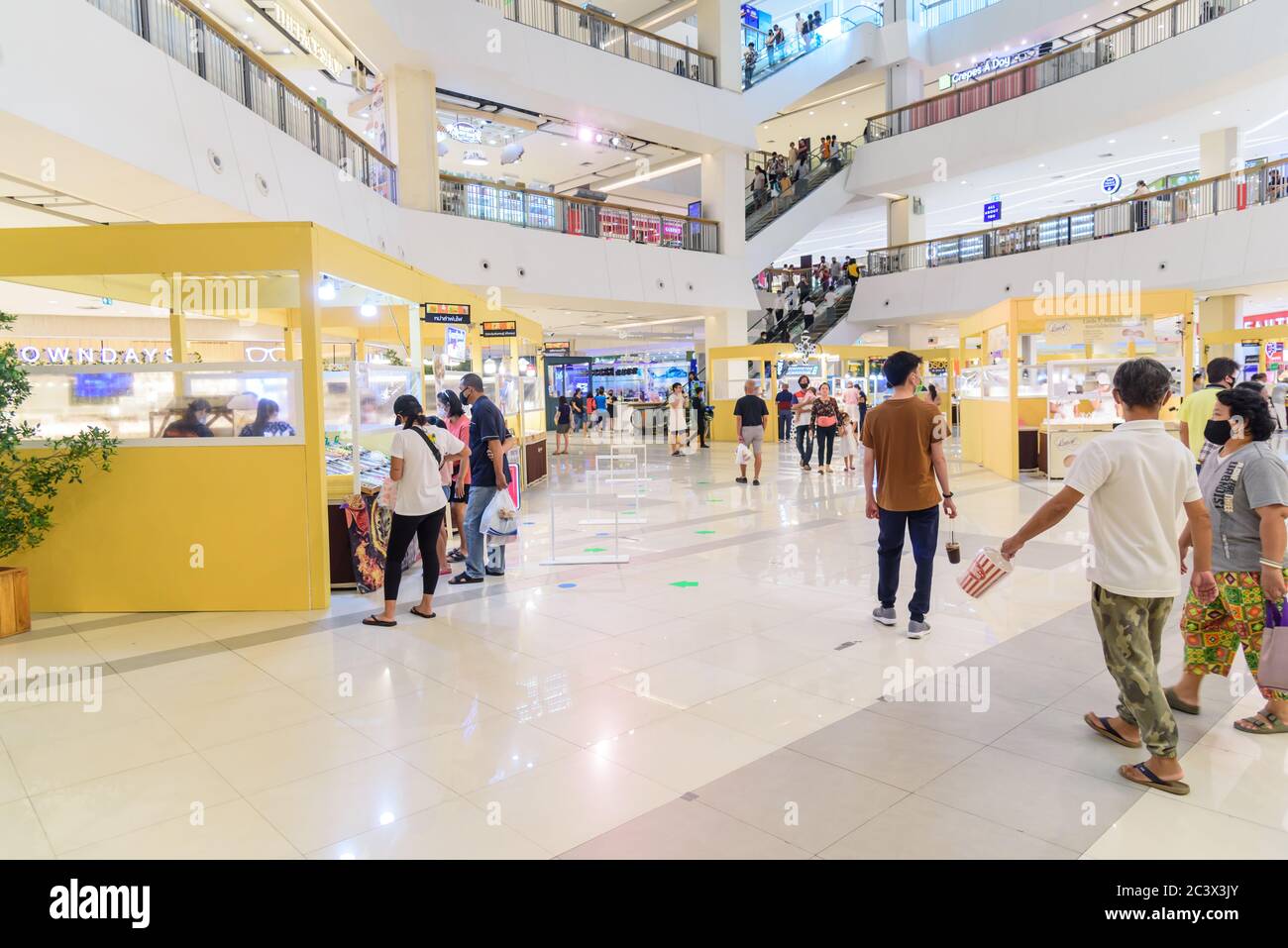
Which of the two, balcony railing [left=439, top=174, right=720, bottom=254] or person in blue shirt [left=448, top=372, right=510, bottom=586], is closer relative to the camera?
person in blue shirt [left=448, top=372, right=510, bottom=586]

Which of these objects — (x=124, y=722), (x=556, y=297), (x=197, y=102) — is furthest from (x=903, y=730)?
(x=556, y=297)

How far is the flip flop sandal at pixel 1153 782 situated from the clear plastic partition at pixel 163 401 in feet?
16.5

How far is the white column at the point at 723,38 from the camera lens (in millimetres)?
19109

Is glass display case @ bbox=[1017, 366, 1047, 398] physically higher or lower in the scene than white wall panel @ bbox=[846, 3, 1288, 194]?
lower

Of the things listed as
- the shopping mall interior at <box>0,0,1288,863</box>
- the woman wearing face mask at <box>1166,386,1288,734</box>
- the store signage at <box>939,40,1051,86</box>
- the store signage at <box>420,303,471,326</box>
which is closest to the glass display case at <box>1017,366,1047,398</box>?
the shopping mall interior at <box>0,0,1288,863</box>

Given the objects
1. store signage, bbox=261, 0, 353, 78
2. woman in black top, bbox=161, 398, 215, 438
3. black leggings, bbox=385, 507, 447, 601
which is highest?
store signage, bbox=261, 0, 353, 78

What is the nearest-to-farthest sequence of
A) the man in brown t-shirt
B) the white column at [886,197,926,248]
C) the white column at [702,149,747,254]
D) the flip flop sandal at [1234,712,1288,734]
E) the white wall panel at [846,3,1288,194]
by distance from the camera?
the flip flop sandal at [1234,712,1288,734] → the man in brown t-shirt → the white wall panel at [846,3,1288,194] → the white column at [702,149,747,254] → the white column at [886,197,926,248]

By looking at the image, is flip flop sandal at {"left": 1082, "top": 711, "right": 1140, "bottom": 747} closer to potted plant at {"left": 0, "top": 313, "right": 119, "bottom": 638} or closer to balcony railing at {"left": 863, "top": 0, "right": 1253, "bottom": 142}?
potted plant at {"left": 0, "top": 313, "right": 119, "bottom": 638}

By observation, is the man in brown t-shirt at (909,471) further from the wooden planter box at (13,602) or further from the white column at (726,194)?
the white column at (726,194)

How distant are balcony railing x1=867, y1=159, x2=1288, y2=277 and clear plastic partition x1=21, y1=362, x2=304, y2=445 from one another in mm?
16839

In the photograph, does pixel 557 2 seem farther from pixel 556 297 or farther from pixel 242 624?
pixel 242 624

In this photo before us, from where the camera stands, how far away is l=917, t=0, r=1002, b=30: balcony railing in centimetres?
2238
